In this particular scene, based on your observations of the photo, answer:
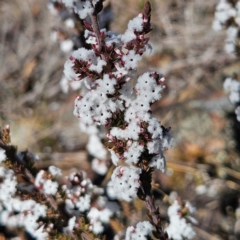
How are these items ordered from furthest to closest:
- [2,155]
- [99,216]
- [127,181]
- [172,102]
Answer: [172,102], [99,216], [2,155], [127,181]

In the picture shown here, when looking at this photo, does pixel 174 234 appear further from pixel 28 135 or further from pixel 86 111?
pixel 28 135

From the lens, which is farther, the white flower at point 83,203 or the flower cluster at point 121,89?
the white flower at point 83,203

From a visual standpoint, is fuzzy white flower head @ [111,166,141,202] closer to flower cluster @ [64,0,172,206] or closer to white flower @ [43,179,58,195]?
flower cluster @ [64,0,172,206]

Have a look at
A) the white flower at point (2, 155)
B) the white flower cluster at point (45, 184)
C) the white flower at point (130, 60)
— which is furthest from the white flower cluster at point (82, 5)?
the white flower cluster at point (45, 184)

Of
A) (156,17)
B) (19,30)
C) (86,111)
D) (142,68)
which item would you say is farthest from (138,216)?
(19,30)

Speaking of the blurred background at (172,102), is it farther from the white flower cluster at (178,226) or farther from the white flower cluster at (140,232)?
the white flower cluster at (140,232)

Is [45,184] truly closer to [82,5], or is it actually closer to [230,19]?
[82,5]

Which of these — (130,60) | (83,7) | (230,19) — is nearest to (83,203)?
(130,60)
